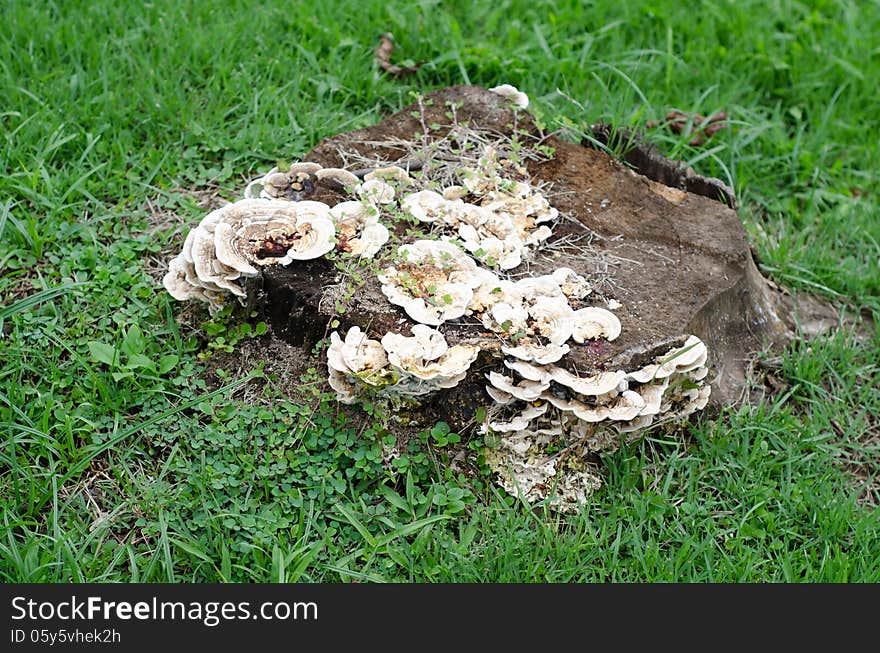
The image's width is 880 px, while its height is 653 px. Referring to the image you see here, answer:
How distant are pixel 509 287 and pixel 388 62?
8.91 feet

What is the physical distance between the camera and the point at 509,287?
3.80 metres

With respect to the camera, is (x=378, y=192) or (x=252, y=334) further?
(x=378, y=192)

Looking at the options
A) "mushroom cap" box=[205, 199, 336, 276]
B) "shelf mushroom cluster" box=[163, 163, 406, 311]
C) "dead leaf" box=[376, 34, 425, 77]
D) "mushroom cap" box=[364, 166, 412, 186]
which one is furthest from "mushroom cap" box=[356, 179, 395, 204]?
"dead leaf" box=[376, 34, 425, 77]

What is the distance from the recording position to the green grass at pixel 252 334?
357cm

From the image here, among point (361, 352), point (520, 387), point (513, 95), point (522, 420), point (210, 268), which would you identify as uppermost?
point (513, 95)

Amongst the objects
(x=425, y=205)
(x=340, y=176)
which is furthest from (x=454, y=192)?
(x=340, y=176)

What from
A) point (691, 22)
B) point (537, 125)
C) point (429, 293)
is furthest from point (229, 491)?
point (691, 22)

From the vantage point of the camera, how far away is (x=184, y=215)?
4820mm

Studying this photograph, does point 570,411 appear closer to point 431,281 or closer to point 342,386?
point 431,281

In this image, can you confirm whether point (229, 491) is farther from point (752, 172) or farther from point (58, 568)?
point (752, 172)

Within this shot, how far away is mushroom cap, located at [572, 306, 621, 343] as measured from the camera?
12.2 ft

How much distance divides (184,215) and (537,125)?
6.35 feet

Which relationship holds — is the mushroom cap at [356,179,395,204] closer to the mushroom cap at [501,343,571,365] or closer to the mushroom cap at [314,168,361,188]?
the mushroom cap at [314,168,361,188]

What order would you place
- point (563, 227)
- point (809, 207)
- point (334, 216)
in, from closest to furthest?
point (334, 216)
point (563, 227)
point (809, 207)
